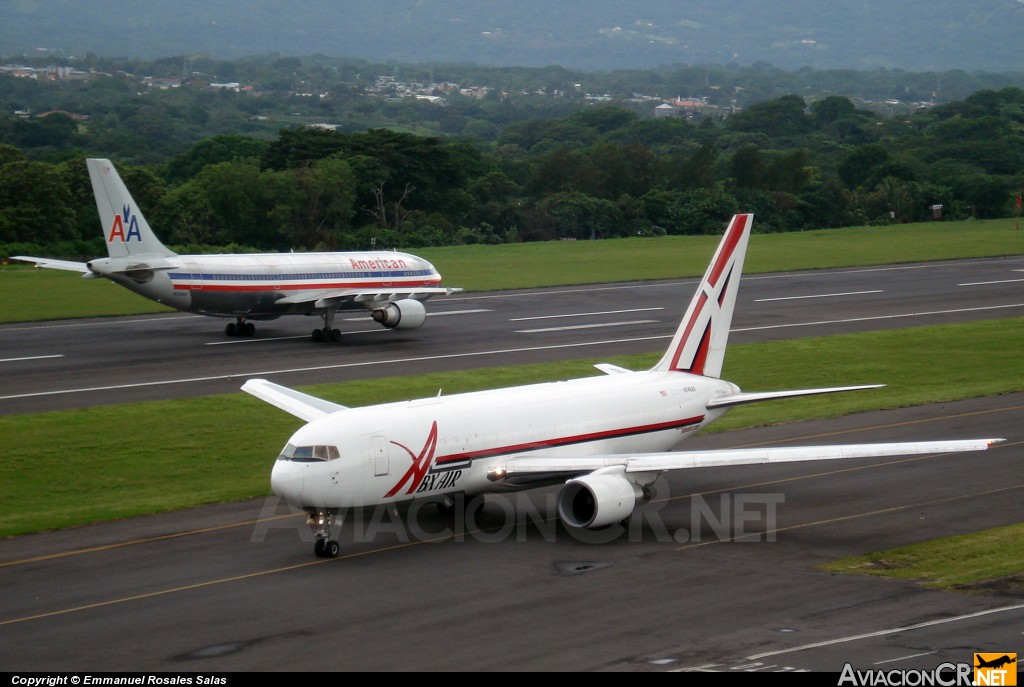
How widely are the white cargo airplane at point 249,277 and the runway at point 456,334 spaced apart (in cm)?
178

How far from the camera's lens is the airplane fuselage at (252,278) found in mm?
65688

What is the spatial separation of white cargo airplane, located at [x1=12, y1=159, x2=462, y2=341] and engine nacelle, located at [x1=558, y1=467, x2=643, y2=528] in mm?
36806

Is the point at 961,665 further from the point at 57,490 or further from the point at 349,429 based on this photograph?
the point at 57,490

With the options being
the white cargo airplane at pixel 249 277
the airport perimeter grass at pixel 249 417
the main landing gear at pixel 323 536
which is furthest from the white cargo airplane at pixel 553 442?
the white cargo airplane at pixel 249 277

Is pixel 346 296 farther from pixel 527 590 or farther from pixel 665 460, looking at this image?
pixel 527 590

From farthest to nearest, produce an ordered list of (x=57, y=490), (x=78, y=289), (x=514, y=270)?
(x=514, y=270)
(x=78, y=289)
(x=57, y=490)

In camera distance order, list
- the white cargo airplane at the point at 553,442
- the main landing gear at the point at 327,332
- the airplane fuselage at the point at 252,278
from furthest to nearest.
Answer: the main landing gear at the point at 327,332 < the airplane fuselage at the point at 252,278 < the white cargo airplane at the point at 553,442

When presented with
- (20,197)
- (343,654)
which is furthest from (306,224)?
(343,654)

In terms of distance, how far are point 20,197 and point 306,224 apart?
24.7m

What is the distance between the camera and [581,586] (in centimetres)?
3006

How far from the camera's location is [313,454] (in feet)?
104

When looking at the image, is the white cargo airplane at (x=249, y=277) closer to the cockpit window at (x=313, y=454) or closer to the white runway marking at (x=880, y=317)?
the white runway marking at (x=880, y=317)

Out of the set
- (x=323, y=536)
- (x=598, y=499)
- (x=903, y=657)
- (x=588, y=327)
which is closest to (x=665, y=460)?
(x=598, y=499)

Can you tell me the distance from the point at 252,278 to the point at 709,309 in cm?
3360
